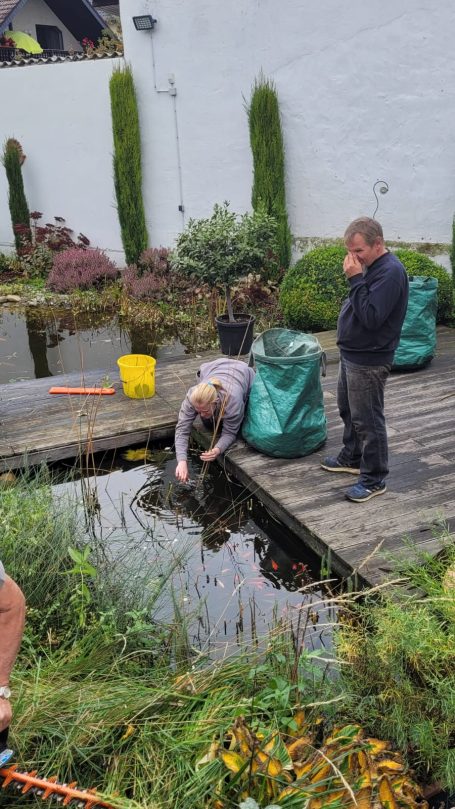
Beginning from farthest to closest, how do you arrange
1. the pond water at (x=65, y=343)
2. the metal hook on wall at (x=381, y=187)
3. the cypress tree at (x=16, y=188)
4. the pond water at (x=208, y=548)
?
the cypress tree at (x=16, y=188) < the metal hook on wall at (x=381, y=187) < the pond water at (x=65, y=343) < the pond water at (x=208, y=548)

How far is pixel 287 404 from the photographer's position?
15.2 feet

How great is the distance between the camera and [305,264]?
7855 millimetres

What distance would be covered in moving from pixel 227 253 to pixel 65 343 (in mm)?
2749

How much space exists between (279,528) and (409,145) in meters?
5.66

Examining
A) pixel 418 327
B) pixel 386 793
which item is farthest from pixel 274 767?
pixel 418 327

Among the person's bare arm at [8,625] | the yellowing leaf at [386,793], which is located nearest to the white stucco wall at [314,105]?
the yellowing leaf at [386,793]

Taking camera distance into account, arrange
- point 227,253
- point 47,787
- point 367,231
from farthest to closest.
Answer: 1. point 227,253
2. point 367,231
3. point 47,787

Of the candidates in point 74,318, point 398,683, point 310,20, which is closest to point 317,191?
point 310,20

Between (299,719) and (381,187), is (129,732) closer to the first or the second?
(299,719)

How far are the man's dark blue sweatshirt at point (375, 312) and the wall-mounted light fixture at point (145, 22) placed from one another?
774cm

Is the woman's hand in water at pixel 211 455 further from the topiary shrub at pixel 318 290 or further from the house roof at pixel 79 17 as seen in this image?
the house roof at pixel 79 17

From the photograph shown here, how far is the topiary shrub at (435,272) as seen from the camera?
24.3ft

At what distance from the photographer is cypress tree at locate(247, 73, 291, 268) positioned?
9.09m

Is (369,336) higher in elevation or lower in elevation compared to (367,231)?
lower
